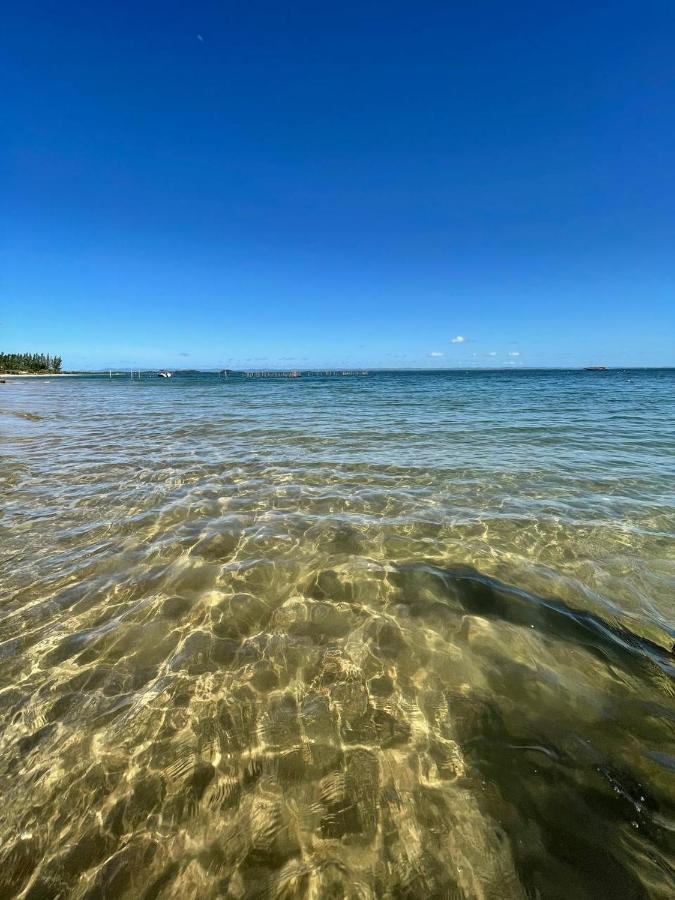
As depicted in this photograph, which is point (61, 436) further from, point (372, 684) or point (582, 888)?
point (582, 888)

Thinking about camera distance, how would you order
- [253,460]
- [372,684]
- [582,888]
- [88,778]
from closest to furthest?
[582,888], [88,778], [372,684], [253,460]

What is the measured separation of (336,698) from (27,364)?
15499 centimetres

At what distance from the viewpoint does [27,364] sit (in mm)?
118812

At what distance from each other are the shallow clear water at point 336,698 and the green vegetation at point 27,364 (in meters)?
139

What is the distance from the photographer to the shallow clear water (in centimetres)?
231

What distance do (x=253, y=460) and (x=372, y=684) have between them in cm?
887

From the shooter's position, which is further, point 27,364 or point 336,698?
point 27,364

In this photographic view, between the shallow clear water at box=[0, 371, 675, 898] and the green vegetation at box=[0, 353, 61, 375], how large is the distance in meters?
139

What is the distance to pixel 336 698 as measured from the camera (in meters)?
3.41

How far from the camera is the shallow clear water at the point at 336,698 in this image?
2.31 meters

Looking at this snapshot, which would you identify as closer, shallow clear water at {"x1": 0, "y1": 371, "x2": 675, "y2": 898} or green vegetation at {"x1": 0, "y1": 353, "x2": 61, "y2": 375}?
shallow clear water at {"x1": 0, "y1": 371, "x2": 675, "y2": 898}

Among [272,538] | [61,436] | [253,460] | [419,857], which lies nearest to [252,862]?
[419,857]

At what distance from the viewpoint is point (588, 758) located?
288 centimetres

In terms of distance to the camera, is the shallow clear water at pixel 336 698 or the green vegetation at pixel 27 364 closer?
the shallow clear water at pixel 336 698
